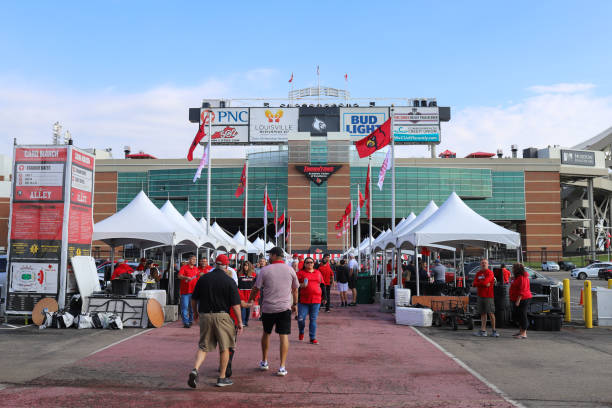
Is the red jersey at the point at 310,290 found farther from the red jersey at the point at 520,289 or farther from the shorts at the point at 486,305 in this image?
the red jersey at the point at 520,289

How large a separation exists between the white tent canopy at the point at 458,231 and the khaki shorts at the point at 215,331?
978 centimetres

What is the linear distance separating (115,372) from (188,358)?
149 centimetres

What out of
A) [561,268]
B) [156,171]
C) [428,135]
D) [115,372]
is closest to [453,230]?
[115,372]

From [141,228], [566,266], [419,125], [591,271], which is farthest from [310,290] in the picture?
[419,125]

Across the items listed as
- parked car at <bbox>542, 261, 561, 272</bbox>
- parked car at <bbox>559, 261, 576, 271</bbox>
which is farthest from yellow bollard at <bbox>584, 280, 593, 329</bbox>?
parked car at <bbox>559, 261, 576, 271</bbox>

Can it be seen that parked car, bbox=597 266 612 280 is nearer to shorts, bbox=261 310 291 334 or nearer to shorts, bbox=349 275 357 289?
shorts, bbox=349 275 357 289

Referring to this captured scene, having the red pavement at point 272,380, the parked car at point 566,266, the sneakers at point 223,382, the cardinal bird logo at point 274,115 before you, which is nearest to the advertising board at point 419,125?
the cardinal bird logo at point 274,115

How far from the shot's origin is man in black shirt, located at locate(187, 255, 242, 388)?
7.04m

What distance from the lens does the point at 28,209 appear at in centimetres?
1412

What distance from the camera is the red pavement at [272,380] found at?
20.5 ft

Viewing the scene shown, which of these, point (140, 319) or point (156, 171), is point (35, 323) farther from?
point (156, 171)

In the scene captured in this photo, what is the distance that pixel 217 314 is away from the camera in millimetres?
7152

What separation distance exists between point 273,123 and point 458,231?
67.5m

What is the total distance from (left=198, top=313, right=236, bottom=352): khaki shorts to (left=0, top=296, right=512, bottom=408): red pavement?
0.51 meters
